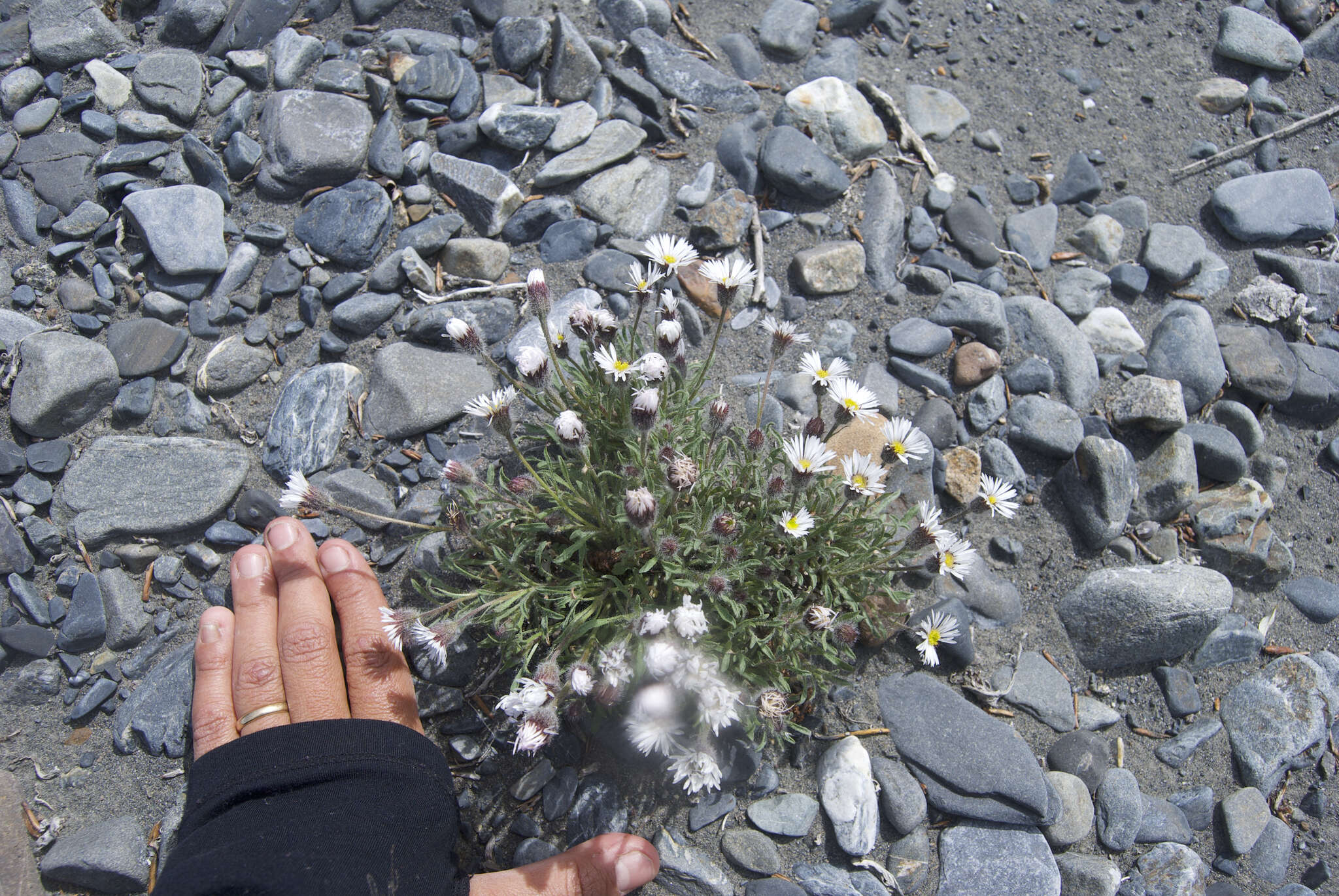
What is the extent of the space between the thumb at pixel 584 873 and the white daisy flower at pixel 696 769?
1.05 feet

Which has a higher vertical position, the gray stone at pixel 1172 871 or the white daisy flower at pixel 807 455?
the white daisy flower at pixel 807 455

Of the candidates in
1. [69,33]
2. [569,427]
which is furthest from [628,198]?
[69,33]

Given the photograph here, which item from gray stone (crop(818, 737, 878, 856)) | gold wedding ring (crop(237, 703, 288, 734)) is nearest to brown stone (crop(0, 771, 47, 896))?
gold wedding ring (crop(237, 703, 288, 734))

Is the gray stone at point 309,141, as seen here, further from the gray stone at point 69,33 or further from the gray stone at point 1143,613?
the gray stone at point 1143,613

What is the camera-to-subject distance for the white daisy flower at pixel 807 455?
2.25 meters

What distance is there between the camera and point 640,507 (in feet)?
6.72

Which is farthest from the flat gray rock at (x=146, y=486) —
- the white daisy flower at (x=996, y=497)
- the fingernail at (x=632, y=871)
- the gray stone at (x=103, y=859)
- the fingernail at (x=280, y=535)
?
the white daisy flower at (x=996, y=497)

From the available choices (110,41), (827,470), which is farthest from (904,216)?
(110,41)

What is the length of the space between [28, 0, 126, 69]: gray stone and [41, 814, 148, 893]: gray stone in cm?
301

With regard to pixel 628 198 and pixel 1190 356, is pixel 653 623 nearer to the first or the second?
pixel 628 198


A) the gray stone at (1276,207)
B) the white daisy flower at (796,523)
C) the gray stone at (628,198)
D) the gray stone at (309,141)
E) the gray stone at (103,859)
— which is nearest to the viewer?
the white daisy flower at (796,523)

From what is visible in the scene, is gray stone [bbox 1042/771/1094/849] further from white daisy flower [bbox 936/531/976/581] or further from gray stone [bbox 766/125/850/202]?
gray stone [bbox 766/125/850/202]

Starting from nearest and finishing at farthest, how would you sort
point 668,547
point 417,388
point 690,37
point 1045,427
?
point 668,547 < point 417,388 < point 1045,427 < point 690,37

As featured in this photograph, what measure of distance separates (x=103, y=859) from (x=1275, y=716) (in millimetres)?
4001
